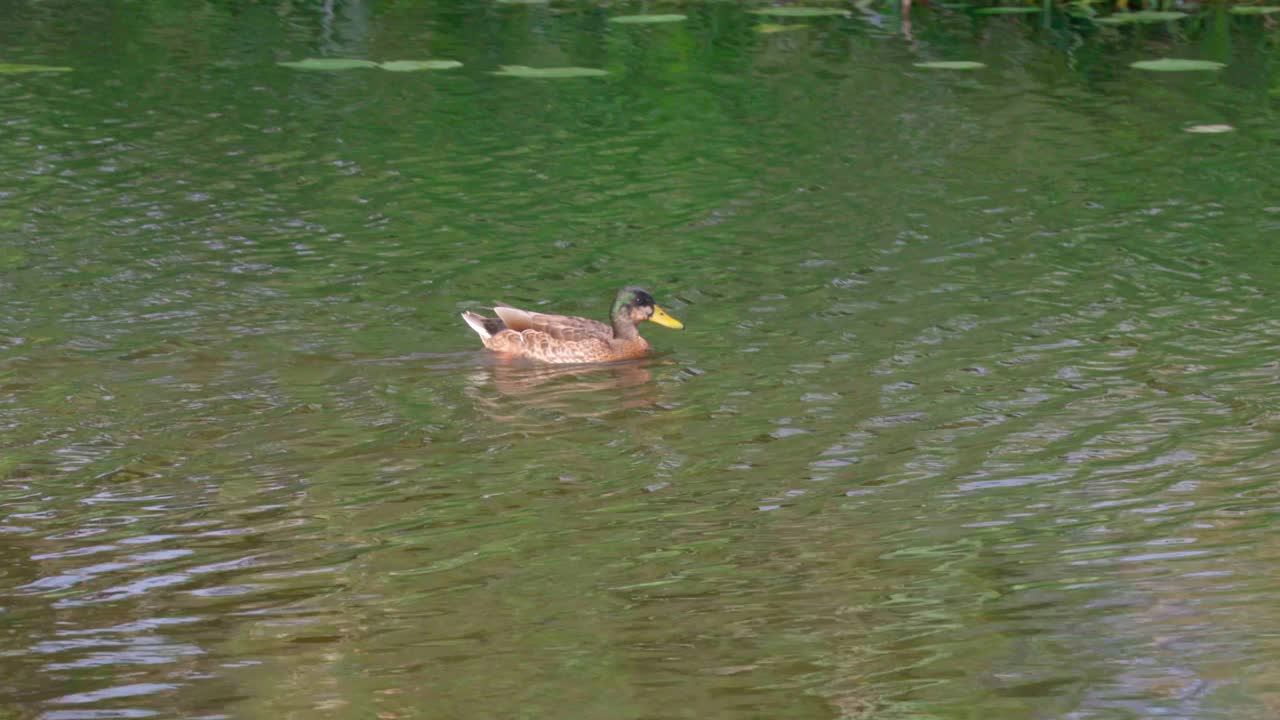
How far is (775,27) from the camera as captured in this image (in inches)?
885

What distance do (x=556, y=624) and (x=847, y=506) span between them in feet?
6.31

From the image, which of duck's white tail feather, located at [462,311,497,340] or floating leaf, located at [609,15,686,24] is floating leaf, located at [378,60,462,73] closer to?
floating leaf, located at [609,15,686,24]

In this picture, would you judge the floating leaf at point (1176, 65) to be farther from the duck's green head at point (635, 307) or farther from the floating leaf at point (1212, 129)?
the duck's green head at point (635, 307)

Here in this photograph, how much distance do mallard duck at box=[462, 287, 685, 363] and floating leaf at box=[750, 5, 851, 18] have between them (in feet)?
39.6

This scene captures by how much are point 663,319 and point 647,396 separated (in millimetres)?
1008

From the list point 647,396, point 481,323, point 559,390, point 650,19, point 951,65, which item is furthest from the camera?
point 650,19

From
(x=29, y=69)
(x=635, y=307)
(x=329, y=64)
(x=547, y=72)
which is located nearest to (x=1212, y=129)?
(x=547, y=72)

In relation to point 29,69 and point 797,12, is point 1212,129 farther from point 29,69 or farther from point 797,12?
point 29,69

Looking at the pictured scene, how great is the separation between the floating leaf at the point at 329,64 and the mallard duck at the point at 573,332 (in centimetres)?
905

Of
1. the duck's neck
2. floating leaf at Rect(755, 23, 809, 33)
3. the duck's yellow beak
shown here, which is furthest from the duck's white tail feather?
floating leaf at Rect(755, 23, 809, 33)

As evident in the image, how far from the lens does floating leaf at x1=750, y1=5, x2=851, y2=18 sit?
2272cm

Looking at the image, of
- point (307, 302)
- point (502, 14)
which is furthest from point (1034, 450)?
point (502, 14)

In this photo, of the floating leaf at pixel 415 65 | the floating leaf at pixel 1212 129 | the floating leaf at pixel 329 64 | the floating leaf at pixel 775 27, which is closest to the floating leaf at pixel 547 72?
the floating leaf at pixel 415 65

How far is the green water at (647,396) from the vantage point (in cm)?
661
